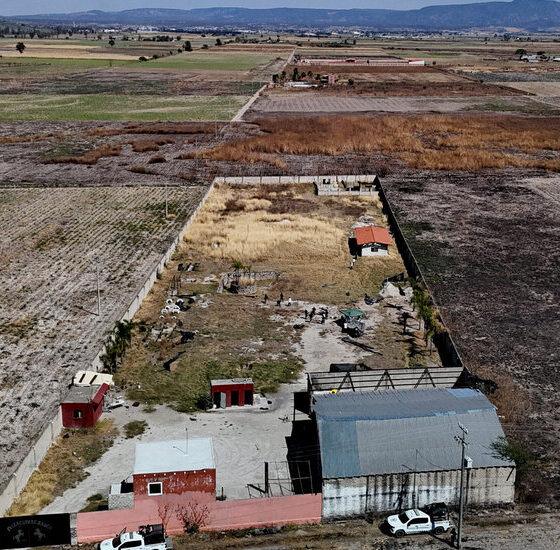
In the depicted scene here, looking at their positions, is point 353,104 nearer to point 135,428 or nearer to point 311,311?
point 311,311

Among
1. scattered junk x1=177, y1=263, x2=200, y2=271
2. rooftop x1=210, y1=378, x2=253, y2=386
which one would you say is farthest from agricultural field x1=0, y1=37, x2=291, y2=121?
rooftop x1=210, y1=378, x2=253, y2=386

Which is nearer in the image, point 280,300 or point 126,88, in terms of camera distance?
point 280,300

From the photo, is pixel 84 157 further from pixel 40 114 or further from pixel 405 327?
pixel 405 327

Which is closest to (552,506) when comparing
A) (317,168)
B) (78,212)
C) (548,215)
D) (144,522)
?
(144,522)

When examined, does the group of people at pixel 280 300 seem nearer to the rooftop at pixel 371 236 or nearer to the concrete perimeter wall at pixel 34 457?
the concrete perimeter wall at pixel 34 457

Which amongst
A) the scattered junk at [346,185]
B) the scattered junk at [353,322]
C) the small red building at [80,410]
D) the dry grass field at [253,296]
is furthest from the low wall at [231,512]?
the scattered junk at [346,185]

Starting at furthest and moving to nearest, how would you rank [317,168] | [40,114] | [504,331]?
[40,114], [317,168], [504,331]

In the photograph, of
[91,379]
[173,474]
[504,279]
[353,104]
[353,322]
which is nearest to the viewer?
[173,474]

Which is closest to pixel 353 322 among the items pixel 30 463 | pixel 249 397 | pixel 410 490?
pixel 249 397
